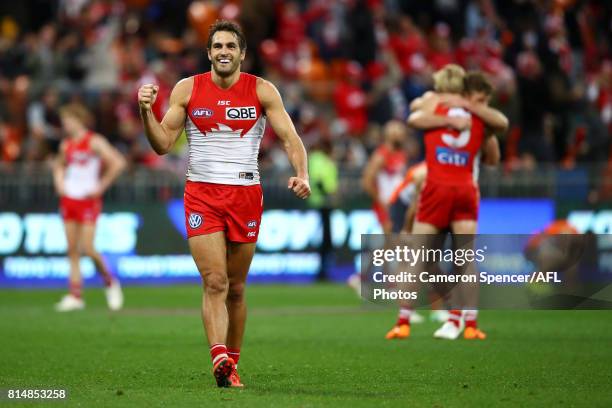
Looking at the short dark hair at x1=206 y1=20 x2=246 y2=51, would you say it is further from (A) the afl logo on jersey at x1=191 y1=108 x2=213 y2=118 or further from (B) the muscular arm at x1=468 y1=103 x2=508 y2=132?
(B) the muscular arm at x1=468 y1=103 x2=508 y2=132

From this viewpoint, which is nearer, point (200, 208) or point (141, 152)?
point (200, 208)

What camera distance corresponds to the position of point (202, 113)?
9.09 m

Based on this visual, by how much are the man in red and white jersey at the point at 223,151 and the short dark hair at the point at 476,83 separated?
13.5 feet

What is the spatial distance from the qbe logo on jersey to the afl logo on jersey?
127mm

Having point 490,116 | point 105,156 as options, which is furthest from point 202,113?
point 105,156

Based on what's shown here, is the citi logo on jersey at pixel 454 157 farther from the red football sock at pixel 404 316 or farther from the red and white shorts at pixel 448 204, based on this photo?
the red football sock at pixel 404 316

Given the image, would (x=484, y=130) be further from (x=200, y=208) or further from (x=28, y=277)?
(x=28, y=277)

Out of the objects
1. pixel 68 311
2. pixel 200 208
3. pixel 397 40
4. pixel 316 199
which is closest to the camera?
pixel 200 208

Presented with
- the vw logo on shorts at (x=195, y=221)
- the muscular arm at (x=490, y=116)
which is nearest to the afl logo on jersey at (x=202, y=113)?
the vw logo on shorts at (x=195, y=221)

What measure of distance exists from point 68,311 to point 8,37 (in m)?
10.4

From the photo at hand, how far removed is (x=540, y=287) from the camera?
1288cm

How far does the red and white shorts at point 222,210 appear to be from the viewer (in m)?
9.03

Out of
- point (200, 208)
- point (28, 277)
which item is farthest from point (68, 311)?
point (200, 208)

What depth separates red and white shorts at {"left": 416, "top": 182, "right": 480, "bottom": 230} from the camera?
12.6m
